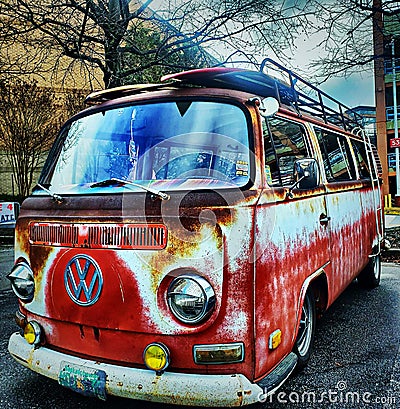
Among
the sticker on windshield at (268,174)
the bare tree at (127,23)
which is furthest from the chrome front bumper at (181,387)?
the bare tree at (127,23)

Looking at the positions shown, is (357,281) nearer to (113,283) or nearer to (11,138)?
(113,283)

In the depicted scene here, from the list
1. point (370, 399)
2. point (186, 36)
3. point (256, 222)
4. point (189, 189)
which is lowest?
point (370, 399)

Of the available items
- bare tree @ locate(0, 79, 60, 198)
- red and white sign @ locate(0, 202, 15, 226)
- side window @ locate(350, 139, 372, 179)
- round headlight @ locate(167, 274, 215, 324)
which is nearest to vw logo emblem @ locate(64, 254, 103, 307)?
round headlight @ locate(167, 274, 215, 324)

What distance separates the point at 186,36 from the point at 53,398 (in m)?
7.63

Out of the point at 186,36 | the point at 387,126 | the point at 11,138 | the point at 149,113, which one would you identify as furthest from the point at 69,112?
the point at 387,126

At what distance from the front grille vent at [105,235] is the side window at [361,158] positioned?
3.96 metres

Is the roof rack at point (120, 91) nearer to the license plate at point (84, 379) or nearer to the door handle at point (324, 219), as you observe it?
the door handle at point (324, 219)

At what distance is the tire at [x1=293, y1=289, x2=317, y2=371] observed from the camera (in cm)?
366

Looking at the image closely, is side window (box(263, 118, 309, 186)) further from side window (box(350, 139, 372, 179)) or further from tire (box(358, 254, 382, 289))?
tire (box(358, 254, 382, 289))

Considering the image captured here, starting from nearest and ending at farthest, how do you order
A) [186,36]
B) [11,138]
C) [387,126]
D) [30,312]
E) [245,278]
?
[245,278], [30,312], [186,36], [11,138], [387,126]

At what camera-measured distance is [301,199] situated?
3461 mm

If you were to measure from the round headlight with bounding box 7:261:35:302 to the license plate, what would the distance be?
0.63 m

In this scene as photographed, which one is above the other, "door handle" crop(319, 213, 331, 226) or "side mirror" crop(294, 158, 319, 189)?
"side mirror" crop(294, 158, 319, 189)

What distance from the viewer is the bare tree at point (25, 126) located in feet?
48.6
